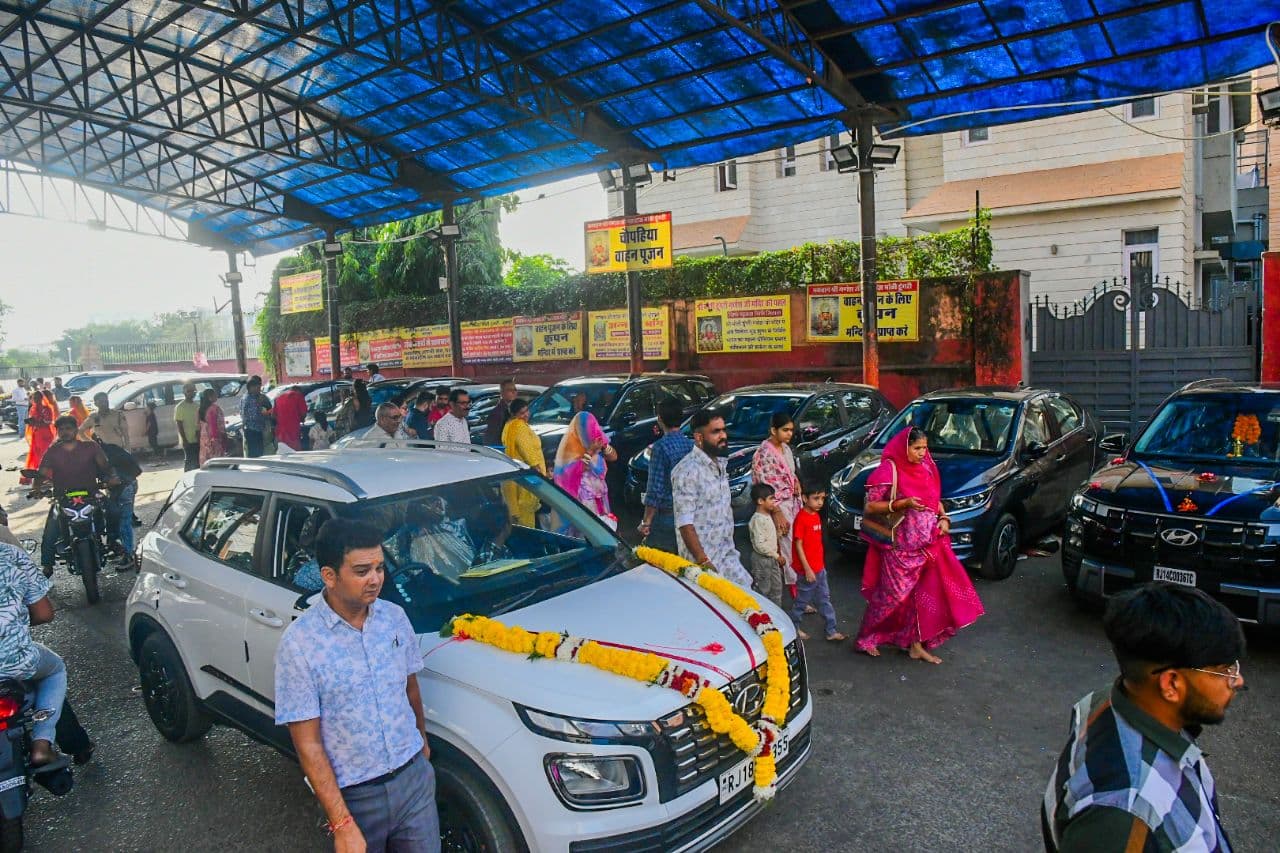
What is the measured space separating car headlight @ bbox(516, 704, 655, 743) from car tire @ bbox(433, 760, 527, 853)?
279 millimetres

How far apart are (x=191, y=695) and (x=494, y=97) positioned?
10.5 metres

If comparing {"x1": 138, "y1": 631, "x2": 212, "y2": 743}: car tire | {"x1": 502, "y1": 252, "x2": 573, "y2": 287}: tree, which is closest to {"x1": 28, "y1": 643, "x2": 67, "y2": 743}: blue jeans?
{"x1": 138, "y1": 631, "x2": 212, "y2": 743}: car tire

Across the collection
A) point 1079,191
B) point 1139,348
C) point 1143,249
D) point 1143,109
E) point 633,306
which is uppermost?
point 1143,109

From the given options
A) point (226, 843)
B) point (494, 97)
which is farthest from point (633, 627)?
point (494, 97)

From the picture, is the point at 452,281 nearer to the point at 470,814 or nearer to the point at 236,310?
the point at 236,310

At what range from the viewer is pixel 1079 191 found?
16.7 metres

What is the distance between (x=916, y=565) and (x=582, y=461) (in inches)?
113

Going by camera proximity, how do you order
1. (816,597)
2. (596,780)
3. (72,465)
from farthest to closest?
(72,465), (816,597), (596,780)

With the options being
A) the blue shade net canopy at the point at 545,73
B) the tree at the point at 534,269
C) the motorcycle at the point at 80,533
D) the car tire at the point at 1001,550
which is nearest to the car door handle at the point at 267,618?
the motorcycle at the point at 80,533

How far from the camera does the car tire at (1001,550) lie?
23.5 feet

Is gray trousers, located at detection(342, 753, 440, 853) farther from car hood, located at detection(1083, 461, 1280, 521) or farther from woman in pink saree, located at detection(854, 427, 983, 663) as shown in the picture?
car hood, located at detection(1083, 461, 1280, 521)

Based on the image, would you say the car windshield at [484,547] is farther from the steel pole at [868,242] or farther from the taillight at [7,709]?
the steel pole at [868,242]

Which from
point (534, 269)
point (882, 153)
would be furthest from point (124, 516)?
point (534, 269)

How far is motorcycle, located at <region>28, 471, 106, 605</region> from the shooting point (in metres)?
7.69
